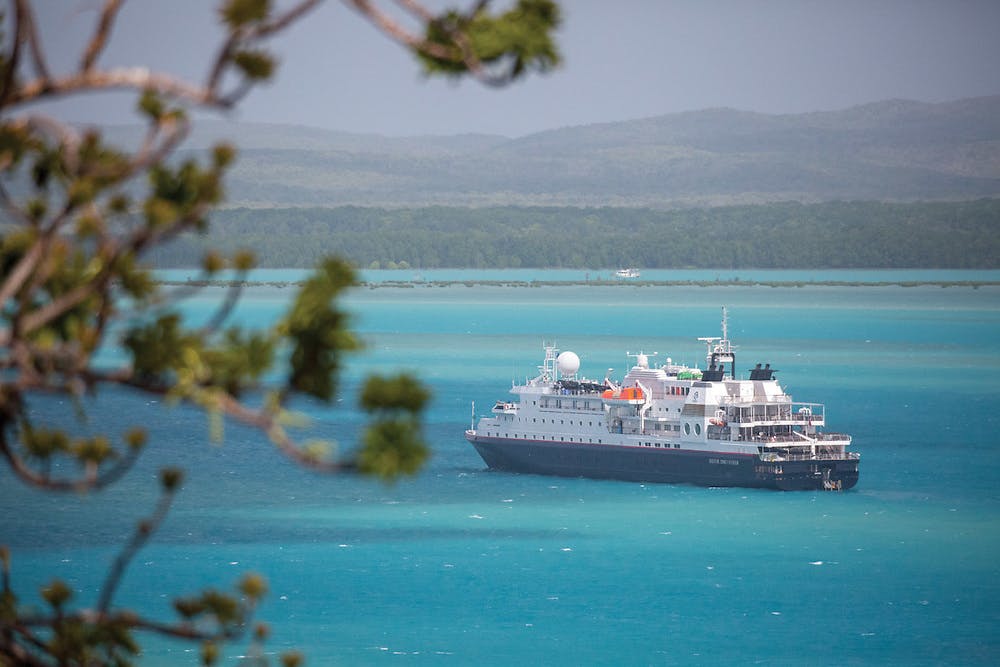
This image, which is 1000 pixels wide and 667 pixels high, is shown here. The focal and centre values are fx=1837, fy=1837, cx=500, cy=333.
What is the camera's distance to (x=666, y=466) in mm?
58156

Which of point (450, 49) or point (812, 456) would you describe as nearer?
point (450, 49)

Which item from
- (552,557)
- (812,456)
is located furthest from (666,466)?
(552,557)

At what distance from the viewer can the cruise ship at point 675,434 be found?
56.8 m

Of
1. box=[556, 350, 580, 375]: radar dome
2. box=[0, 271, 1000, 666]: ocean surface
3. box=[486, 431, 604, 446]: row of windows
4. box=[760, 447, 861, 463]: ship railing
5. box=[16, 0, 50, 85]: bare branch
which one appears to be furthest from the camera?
box=[556, 350, 580, 375]: radar dome

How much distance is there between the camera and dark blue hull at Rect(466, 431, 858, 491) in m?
56.8

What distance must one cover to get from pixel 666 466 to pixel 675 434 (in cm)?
108

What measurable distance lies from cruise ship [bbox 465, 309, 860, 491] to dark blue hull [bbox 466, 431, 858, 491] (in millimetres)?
31

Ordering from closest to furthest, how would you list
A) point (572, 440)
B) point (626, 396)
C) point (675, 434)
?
point (626, 396)
point (675, 434)
point (572, 440)

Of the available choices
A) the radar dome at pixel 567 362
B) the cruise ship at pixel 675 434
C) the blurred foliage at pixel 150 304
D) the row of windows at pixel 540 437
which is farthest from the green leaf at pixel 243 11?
the radar dome at pixel 567 362

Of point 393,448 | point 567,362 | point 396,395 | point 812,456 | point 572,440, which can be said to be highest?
point 396,395

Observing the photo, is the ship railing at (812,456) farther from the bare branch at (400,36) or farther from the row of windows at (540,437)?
the bare branch at (400,36)

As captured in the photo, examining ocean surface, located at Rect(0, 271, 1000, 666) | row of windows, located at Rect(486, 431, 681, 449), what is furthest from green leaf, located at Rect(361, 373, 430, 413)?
row of windows, located at Rect(486, 431, 681, 449)

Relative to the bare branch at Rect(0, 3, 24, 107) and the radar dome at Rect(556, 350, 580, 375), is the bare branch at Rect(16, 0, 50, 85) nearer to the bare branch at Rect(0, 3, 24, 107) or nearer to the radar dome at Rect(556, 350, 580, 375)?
the bare branch at Rect(0, 3, 24, 107)

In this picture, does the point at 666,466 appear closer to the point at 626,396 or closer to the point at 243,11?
the point at 626,396
